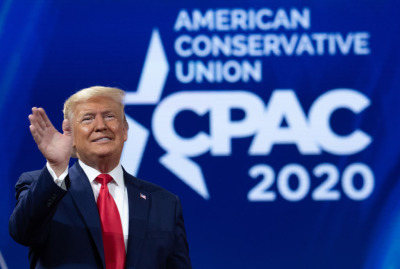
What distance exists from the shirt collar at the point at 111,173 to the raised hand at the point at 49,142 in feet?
1.00

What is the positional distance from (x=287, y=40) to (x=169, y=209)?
2.08 metres

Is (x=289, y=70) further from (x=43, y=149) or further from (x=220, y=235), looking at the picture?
(x=43, y=149)

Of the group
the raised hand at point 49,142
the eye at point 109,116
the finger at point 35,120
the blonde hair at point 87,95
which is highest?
the blonde hair at point 87,95

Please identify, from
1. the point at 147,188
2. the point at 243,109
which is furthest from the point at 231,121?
the point at 147,188

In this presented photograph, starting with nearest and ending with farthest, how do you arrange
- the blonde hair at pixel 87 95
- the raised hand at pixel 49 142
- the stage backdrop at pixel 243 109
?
the raised hand at pixel 49 142 → the blonde hair at pixel 87 95 → the stage backdrop at pixel 243 109

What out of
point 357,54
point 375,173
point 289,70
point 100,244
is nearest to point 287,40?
point 289,70

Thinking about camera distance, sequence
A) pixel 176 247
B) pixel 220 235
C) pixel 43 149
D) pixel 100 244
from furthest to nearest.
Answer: pixel 220 235 → pixel 176 247 → pixel 100 244 → pixel 43 149

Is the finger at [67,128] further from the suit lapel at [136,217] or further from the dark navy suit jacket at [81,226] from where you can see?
the suit lapel at [136,217]

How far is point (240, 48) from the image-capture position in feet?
12.1

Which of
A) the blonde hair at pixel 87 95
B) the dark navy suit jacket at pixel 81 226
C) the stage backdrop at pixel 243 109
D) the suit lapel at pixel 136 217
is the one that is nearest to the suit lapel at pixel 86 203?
the dark navy suit jacket at pixel 81 226

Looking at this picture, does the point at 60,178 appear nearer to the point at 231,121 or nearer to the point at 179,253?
the point at 179,253

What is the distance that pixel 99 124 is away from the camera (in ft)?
6.14

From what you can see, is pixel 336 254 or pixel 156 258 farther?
pixel 336 254

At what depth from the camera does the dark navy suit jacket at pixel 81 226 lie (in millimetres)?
1557
